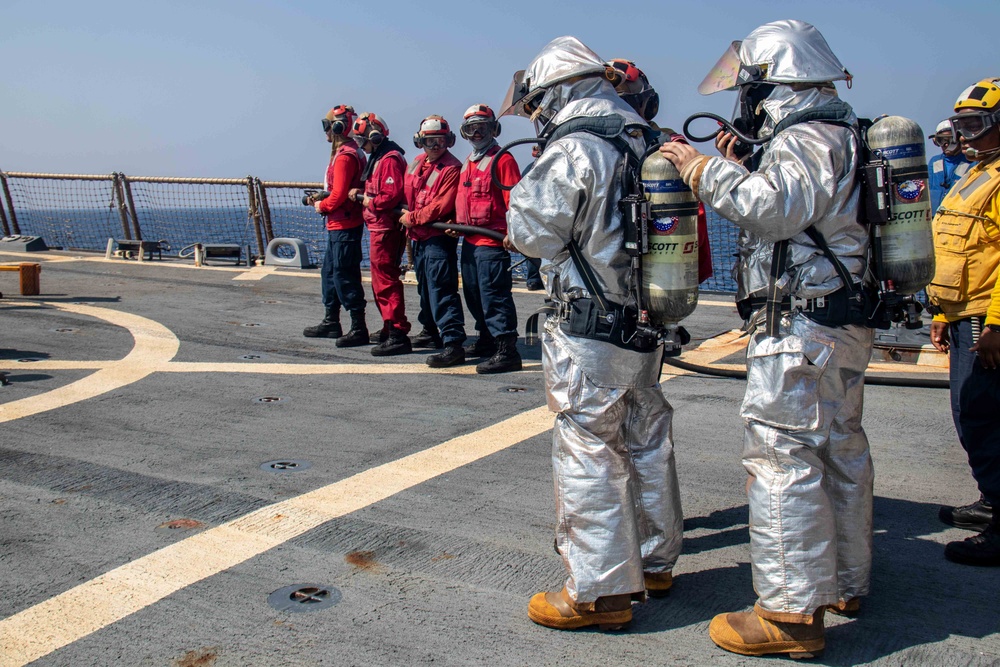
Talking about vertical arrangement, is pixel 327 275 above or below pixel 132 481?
above

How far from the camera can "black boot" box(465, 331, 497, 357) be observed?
7852 mm

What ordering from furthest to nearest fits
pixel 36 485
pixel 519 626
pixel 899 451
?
pixel 899 451 < pixel 36 485 < pixel 519 626

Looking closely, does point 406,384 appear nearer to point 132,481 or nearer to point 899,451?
point 132,481

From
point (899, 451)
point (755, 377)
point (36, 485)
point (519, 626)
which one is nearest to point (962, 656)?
point (755, 377)

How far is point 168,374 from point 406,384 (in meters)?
1.83

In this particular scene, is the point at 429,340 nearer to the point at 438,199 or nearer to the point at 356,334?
the point at 356,334

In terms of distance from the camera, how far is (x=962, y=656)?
3.03m

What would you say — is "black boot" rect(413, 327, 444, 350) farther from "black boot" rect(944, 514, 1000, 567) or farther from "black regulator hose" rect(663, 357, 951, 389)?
"black boot" rect(944, 514, 1000, 567)

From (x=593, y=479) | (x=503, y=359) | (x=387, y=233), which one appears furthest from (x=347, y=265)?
(x=593, y=479)

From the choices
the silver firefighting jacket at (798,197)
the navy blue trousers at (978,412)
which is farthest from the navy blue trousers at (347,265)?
the silver firefighting jacket at (798,197)

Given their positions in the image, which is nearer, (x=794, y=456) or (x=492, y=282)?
(x=794, y=456)

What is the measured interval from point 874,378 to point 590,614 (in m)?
4.12

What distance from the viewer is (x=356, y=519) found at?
422 centimetres

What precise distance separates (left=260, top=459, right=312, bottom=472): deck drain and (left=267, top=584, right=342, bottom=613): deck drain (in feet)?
4.77
